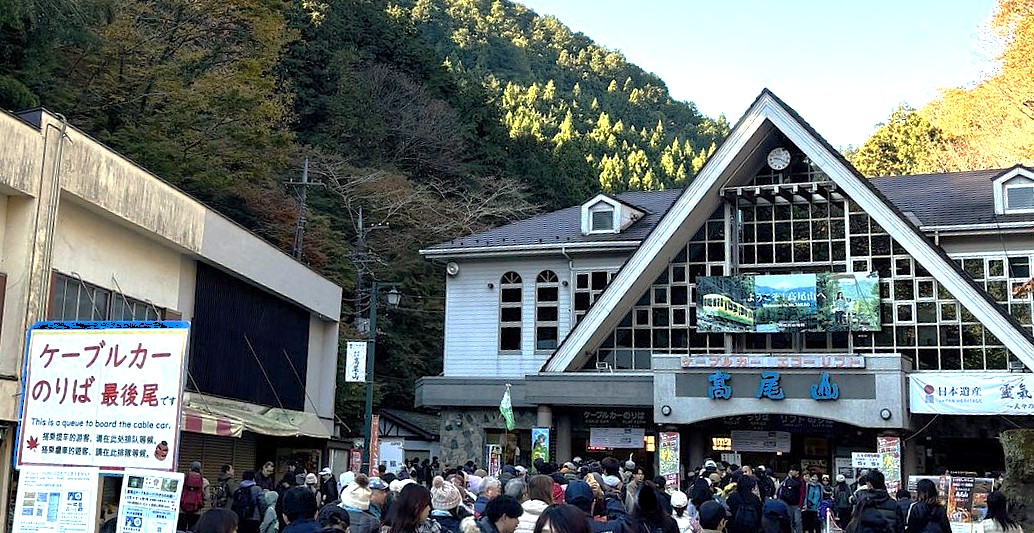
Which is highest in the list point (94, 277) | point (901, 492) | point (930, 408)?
point (94, 277)

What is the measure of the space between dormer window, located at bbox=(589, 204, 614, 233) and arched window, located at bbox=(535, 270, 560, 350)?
181 cm

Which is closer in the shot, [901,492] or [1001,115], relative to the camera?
[901,492]

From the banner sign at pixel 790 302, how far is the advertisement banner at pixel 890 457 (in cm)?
323

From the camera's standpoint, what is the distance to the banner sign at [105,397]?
736 cm

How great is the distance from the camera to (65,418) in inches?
299

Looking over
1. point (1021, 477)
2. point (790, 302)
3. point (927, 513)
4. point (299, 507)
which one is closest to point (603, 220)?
point (790, 302)

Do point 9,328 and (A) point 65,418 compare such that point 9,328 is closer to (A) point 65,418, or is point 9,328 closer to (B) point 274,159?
(A) point 65,418

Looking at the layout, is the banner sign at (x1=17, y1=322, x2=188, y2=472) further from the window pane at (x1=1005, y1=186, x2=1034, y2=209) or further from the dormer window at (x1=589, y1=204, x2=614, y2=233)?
the window pane at (x1=1005, y1=186, x2=1034, y2=209)

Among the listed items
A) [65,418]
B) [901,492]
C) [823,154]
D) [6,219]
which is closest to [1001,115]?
[823,154]

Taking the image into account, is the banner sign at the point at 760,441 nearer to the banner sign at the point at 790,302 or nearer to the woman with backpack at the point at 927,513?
the banner sign at the point at 790,302

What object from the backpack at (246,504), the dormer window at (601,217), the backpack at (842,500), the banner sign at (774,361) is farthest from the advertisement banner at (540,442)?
the backpack at (246,504)

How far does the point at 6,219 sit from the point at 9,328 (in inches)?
63.5

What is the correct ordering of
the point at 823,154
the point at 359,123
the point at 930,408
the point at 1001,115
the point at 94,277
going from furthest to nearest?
the point at 359,123 → the point at 1001,115 → the point at 823,154 → the point at 930,408 → the point at 94,277

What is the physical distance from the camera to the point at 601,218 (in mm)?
30859
